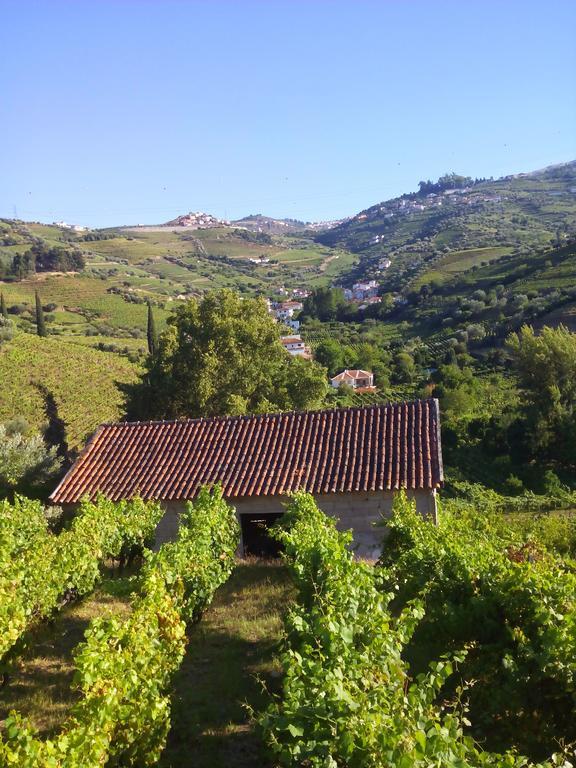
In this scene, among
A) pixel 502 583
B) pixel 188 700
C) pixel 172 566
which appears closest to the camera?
pixel 502 583

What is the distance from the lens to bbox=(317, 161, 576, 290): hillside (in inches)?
4097

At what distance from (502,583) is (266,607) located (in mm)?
5458

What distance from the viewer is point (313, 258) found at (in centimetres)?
17962

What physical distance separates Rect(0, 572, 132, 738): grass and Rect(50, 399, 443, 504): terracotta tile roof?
4386 millimetres

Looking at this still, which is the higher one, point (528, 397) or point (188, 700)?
point (188, 700)

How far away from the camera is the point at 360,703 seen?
4148 mm

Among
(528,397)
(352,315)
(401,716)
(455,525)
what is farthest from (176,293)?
(401,716)

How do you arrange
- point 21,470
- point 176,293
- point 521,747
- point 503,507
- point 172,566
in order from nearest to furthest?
point 521,747 → point 172,566 → point 21,470 → point 503,507 → point 176,293

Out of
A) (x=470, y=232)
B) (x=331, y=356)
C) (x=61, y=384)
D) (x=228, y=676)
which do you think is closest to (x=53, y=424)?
(x=61, y=384)

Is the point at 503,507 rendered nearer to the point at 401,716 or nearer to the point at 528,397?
the point at 528,397

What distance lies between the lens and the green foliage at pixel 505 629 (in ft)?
18.1

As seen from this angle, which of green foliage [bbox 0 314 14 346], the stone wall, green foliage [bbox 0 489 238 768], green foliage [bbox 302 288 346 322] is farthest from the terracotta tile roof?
green foliage [bbox 302 288 346 322]

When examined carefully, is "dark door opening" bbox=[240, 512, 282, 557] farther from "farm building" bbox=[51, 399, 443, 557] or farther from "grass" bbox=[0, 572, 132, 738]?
"grass" bbox=[0, 572, 132, 738]

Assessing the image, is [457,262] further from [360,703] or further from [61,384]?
[360,703]
